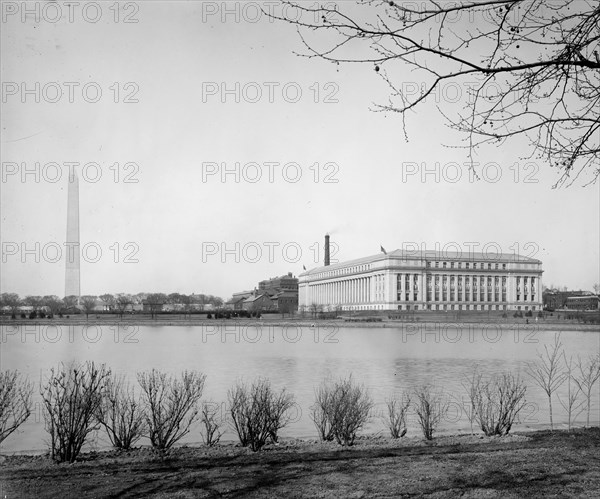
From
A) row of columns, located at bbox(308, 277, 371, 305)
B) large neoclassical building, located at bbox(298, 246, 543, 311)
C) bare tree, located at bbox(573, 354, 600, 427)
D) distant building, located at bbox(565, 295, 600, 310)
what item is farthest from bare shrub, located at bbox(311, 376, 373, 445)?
distant building, located at bbox(565, 295, 600, 310)

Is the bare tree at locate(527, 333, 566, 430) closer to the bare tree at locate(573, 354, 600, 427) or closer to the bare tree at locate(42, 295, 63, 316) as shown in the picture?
the bare tree at locate(573, 354, 600, 427)

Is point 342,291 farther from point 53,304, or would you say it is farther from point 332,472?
point 332,472

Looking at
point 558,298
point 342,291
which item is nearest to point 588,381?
point 342,291

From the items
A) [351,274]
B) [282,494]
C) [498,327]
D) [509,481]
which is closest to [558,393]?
[509,481]

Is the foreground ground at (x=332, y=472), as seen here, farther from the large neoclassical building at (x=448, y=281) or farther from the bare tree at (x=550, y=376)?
the large neoclassical building at (x=448, y=281)

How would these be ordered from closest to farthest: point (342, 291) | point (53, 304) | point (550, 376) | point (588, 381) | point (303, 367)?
1. point (588, 381)
2. point (550, 376)
3. point (303, 367)
4. point (53, 304)
5. point (342, 291)

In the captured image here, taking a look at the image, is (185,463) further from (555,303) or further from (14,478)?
(555,303)
